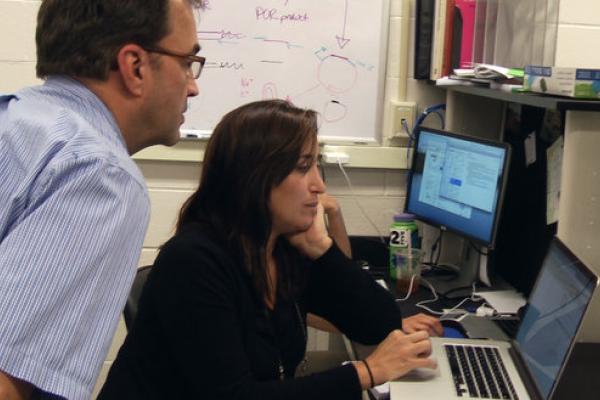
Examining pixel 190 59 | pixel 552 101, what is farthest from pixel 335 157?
pixel 190 59

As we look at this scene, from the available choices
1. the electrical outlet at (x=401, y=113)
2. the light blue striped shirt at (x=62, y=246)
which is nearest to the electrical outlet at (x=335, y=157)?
the electrical outlet at (x=401, y=113)

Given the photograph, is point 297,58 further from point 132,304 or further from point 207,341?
point 207,341

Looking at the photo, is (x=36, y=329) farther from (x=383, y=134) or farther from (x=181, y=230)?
(x=383, y=134)

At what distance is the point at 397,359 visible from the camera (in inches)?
52.0

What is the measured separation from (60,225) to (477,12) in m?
1.72

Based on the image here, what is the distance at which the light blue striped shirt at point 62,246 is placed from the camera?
0.67 metres

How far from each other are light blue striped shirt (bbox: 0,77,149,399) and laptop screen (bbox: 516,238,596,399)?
2.39ft

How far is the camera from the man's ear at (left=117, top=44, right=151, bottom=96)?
93cm

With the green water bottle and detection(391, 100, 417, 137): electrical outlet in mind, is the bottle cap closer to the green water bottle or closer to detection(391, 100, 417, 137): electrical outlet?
the green water bottle

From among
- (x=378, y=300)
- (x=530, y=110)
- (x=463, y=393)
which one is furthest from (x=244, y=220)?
(x=530, y=110)

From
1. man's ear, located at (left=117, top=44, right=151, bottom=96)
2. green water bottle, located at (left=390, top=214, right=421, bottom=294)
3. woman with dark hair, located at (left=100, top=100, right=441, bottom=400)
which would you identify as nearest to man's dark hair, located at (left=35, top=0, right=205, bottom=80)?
man's ear, located at (left=117, top=44, right=151, bottom=96)

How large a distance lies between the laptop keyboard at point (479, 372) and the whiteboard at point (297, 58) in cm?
109

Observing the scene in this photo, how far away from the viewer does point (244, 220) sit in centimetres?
139

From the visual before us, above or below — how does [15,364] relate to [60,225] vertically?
below
